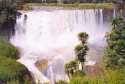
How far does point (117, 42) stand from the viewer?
5336 mm

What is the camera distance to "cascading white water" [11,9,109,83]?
17.4 ft

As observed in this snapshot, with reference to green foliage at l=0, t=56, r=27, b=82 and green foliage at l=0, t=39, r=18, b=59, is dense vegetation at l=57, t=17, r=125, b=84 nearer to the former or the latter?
green foliage at l=0, t=56, r=27, b=82

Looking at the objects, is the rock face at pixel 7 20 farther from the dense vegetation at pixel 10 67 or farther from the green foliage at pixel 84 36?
the green foliage at pixel 84 36

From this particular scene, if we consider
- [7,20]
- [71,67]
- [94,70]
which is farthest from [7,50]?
[94,70]

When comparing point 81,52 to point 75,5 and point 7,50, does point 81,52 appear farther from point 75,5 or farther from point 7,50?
point 7,50

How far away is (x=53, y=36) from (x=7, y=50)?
588mm

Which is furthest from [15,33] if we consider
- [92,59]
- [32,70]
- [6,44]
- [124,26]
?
[124,26]

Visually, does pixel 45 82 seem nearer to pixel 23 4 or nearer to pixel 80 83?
pixel 80 83

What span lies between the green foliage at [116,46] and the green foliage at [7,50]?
1108 mm

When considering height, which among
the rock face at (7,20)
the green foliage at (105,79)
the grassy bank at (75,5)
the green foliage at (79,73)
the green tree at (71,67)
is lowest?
the green foliage at (105,79)

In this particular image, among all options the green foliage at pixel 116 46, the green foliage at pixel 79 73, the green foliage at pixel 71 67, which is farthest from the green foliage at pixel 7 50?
the green foliage at pixel 116 46

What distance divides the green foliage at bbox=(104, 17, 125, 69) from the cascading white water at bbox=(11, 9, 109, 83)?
0.35 ft

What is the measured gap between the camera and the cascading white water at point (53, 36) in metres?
5.32

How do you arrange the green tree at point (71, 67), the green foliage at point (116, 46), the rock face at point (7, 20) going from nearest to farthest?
1. the green tree at point (71, 67)
2. the green foliage at point (116, 46)
3. the rock face at point (7, 20)
